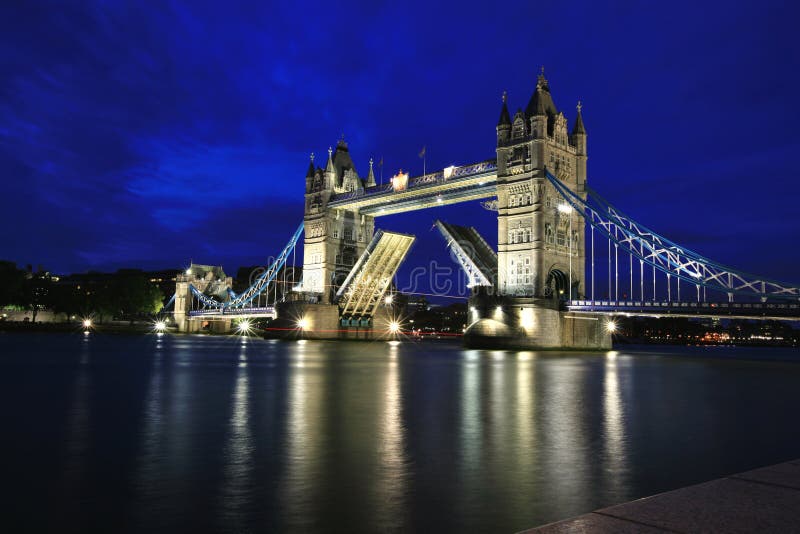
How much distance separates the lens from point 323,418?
1173cm

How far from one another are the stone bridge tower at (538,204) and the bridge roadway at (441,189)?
2.53 metres

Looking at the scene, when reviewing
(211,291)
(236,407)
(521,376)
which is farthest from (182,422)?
(211,291)

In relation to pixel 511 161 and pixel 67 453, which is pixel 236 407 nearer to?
pixel 67 453

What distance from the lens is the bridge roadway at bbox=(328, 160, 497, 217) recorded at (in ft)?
172

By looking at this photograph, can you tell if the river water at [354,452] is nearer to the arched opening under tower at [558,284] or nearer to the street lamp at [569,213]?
the arched opening under tower at [558,284]

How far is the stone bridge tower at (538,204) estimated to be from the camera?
4744 centimetres

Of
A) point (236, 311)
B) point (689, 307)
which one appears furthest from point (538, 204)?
point (236, 311)

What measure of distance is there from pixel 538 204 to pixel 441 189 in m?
9.53

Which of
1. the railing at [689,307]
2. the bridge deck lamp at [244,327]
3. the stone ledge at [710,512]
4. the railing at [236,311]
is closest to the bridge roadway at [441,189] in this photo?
the railing at [689,307]

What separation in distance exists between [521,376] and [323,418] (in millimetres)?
12210

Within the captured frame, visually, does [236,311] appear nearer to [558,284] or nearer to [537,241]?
[558,284]

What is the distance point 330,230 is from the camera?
221 ft

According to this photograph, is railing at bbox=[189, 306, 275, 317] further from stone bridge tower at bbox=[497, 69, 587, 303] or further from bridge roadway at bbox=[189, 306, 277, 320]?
stone bridge tower at bbox=[497, 69, 587, 303]

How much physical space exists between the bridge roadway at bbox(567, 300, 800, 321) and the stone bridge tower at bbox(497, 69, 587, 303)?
350cm
